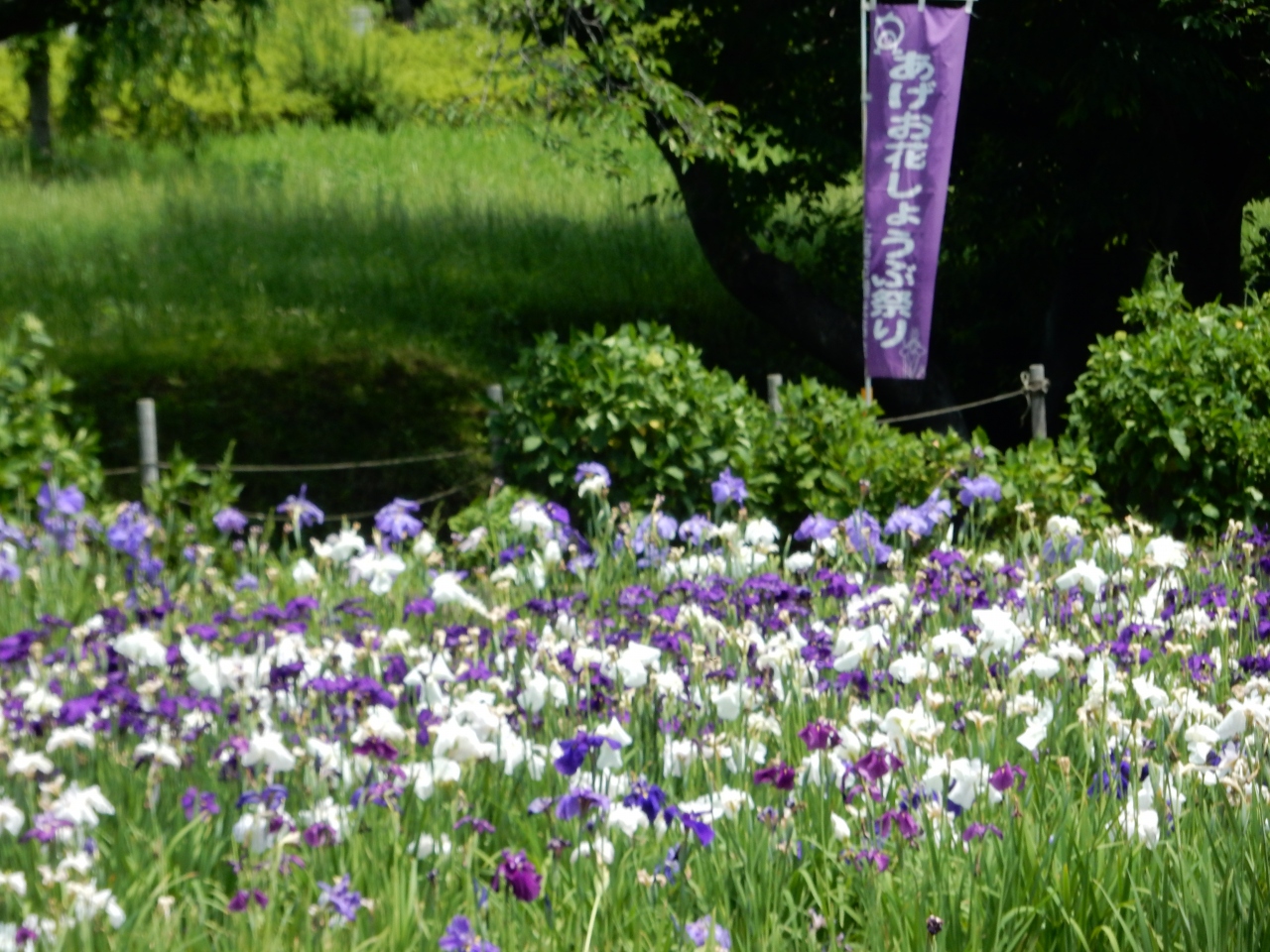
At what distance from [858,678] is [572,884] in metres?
1.10

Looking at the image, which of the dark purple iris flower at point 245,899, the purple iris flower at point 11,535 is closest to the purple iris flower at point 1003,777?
the dark purple iris flower at point 245,899

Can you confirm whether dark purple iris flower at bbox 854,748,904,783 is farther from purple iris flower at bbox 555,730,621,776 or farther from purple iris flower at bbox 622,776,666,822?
purple iris flower at bbox 555,730,621,776

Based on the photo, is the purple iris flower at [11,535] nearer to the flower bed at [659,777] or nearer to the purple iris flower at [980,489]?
the flower bed at [659,777]

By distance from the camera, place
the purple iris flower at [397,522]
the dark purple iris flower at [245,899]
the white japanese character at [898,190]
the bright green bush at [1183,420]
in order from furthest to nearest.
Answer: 1. the white japanese character at [898,190]
2. the bright green bush at [1183,420]
3. the purple iris flower at [397,522]
4. the dark purple iris flower at [245,899]

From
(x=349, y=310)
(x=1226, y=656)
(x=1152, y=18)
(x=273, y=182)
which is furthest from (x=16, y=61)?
(x=1226, y=656)

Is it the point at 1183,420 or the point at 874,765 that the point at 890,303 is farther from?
the point at 874,765

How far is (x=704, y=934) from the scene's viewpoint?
7.20 feet

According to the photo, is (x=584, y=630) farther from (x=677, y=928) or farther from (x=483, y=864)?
(x=677, y=928)

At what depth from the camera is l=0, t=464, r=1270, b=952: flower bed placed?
7.58 feet

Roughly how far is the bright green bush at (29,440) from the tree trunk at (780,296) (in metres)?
5.88

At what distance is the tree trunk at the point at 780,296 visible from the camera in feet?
35.8

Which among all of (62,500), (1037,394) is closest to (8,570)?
(62,500)

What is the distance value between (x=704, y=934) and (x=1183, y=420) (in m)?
5.32

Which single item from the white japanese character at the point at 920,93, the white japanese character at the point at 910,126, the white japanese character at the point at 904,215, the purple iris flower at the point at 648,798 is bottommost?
the purple iris flower at the point at 648,798
